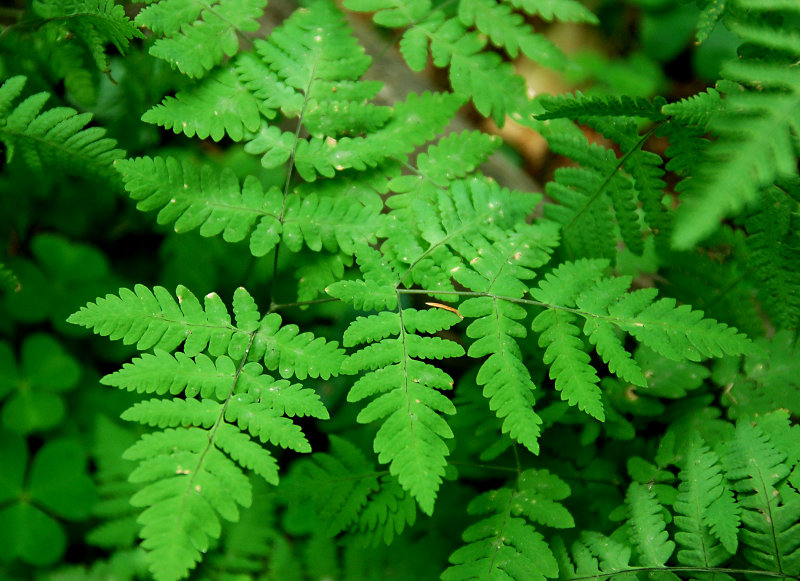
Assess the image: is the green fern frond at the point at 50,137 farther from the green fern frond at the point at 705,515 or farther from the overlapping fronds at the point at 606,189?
the green fern frond at the point at 705,515

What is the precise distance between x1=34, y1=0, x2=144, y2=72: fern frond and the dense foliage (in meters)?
0.01

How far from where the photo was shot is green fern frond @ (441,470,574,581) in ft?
6.01

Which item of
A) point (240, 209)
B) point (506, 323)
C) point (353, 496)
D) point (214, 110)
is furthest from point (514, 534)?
point (214, 110)

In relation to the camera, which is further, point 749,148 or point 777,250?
point 777,250

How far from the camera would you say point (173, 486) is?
1.59 metres

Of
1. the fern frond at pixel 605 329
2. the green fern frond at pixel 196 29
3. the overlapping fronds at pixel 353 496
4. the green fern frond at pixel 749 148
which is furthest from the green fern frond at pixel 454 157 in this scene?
the overlapping fronds at pixel 353 496

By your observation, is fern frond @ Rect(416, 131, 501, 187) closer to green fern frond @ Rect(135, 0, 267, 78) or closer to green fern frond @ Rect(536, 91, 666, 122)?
green fern frond @ Rect(536, 91, 666, 122)

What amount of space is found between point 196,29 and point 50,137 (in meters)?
0.66

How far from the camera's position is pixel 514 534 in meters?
1.91

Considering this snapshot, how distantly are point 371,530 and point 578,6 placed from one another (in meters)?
2.21

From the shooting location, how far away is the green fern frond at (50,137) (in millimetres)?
2014

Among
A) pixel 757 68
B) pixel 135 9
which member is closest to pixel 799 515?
pixel 757 68

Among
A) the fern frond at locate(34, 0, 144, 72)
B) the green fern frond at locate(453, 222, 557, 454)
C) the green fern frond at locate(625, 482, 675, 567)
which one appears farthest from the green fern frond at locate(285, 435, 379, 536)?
the fern frond at locate(34, 0, 144, 72)

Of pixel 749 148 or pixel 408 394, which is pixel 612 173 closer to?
pixel 749 148
